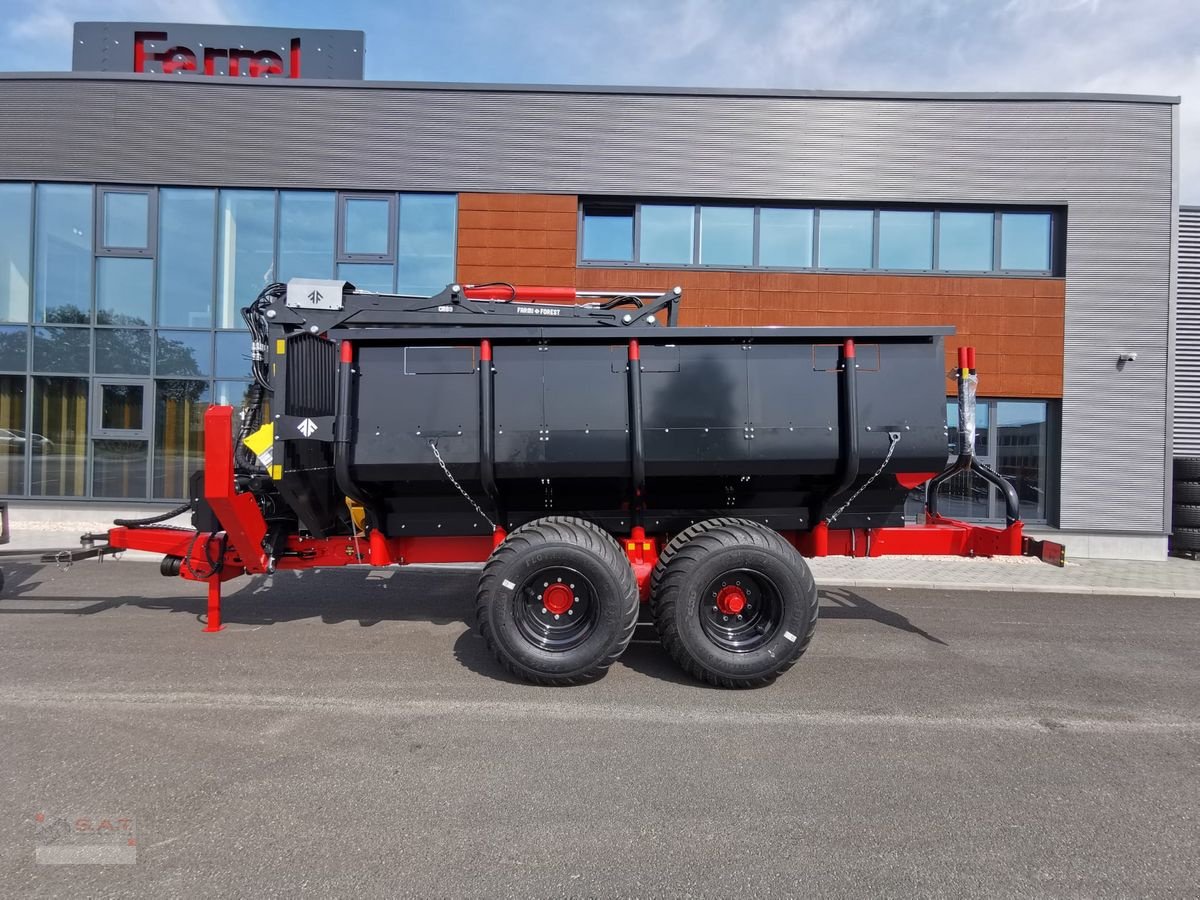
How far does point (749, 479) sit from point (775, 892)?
9.16 ft

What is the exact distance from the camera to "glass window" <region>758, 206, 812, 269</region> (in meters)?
10.5

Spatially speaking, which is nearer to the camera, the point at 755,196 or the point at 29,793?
the point at 29,793

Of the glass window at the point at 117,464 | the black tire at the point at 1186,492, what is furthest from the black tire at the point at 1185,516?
the glass window at the point at 117,464

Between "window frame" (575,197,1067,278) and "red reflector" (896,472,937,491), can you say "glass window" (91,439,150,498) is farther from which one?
"red reflector" (896,472,937,491)

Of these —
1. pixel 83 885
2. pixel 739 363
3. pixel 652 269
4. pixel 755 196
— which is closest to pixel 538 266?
pixel 652 269

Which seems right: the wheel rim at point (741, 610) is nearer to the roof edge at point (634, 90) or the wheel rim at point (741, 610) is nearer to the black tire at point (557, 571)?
the black tire at point (557, 571)

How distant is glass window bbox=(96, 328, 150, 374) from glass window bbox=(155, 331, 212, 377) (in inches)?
9.9

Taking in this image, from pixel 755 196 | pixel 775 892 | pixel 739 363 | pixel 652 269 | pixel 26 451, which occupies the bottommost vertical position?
pixel 775 892

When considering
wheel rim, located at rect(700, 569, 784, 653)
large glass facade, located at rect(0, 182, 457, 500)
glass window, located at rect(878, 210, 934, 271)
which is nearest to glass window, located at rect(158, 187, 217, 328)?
large glass facade, located at rect(0, 182, 457, 500)

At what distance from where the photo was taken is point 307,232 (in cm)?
1057

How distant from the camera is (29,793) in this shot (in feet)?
9.69

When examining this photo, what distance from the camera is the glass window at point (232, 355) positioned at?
34.3 feet

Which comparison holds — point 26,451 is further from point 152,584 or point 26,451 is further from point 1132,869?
point 1132,869

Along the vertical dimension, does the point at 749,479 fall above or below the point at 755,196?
below
